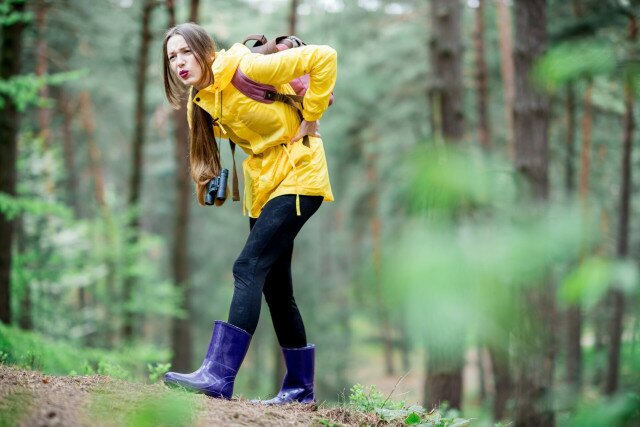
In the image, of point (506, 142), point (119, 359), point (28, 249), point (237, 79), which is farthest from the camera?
point (506, 142)

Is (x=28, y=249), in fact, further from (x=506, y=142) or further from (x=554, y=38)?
(x=506, y=142)

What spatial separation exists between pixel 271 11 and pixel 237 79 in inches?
487

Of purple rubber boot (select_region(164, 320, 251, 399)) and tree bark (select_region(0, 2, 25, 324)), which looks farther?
tree bark (select_region(0, 2, 25, 324))

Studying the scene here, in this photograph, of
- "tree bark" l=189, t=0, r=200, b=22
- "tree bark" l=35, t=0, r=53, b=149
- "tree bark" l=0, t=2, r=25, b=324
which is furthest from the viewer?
"tree bark" l=35, t=0, r=53, b=149

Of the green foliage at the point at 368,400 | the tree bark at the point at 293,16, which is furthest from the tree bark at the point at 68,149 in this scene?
the green foliage at the point at 368,400

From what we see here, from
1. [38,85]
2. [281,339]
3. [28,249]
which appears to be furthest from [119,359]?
[281,339]

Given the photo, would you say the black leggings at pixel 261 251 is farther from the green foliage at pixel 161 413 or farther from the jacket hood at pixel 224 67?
the green foliage at pixel 161 413

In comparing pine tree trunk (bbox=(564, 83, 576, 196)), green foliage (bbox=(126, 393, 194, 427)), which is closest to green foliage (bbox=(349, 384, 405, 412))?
green foliage (bbox=(126, 393, 194, 427))

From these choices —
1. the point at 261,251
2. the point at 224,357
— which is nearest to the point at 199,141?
the point at 261,251

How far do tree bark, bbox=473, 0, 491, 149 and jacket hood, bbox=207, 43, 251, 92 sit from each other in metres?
11.6

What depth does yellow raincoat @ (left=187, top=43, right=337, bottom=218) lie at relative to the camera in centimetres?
341

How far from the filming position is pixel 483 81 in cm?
1472

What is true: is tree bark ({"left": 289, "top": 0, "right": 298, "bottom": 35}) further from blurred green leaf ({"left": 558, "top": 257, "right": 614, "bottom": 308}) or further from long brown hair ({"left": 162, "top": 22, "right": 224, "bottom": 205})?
blurred green leaf ({"left": 558, "top": 257, "right": 614, "bottom": 308})

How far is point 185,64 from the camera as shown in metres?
3.50
